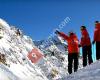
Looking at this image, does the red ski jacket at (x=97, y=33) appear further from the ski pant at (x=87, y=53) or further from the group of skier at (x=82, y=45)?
the ski pant at (x=87, y=53)

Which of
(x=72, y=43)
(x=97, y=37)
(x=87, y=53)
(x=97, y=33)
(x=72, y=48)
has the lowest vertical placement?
(x=87, y=53)

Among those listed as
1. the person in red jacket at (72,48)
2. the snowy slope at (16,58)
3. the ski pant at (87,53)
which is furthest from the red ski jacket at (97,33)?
the snowy slope at (16,58)

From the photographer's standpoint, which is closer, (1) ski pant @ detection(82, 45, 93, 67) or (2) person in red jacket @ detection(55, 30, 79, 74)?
(1) ski pant @ detection(82, 45, 93, 67)

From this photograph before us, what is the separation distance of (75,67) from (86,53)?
3.32 feet

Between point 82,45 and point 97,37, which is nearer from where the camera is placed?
point 97,37

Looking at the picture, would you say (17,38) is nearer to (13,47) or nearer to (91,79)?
(13,47)

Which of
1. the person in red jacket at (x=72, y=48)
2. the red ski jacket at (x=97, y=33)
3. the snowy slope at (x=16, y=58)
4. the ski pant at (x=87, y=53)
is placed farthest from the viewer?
the snowy slope at (x=16, y=58)

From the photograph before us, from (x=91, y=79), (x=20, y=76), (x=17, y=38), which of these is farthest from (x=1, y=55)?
(x=91, y=79)

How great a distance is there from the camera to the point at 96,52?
19.0 m

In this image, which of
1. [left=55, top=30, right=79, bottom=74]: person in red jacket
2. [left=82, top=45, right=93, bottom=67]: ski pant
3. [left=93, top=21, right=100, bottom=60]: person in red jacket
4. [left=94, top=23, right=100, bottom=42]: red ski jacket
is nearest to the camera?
[left=93, top=21, right=100, bottom=60]: person in red jacket

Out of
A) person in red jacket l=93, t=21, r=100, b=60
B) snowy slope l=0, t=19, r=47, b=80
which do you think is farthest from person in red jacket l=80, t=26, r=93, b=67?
snowy slope l=0, t=19, r=47, b=80

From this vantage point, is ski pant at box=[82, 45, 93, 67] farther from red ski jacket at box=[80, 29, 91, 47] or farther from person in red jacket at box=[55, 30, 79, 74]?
person in red jacket at box=[55, 30, 79, 74]

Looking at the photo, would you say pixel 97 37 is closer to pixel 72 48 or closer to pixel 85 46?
pixel 85 46

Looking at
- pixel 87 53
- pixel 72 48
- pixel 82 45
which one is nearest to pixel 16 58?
pixel 72 48
